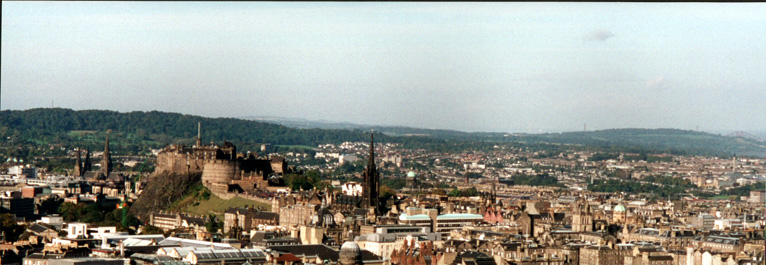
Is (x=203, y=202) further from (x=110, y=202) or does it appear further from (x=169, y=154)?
(x=110, y=202)

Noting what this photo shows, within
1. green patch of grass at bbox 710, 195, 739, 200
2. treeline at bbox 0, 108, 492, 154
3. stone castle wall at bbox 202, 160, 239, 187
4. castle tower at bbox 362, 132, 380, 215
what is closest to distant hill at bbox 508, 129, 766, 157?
treeline at bbox 0, 108, 492, 154

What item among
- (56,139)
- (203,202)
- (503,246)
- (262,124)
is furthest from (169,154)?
(262,124)

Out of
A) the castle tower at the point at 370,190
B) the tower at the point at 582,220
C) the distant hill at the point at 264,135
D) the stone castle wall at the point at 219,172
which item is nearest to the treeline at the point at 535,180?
the distant hill at the point at 264,135

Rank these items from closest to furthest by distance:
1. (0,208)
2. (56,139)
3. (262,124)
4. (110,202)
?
(0,208) → (110,202) → (56,139) → (262,124)

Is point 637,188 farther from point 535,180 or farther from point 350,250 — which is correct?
point 350,250

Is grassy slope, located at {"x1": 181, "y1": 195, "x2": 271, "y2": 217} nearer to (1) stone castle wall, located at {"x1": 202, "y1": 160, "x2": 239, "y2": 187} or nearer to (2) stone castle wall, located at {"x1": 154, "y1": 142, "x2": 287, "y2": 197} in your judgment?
(2) stone castle wall, located at {"x1": 154, "y1": 142, "x2": 287, "y2": 197}

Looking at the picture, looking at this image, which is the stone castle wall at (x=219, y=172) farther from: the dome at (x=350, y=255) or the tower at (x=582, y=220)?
the dome at (x=350, y=255)
